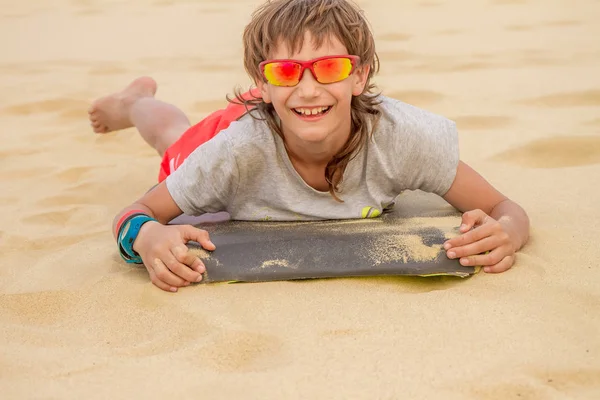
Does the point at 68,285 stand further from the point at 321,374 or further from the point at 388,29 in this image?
the point at 388,29

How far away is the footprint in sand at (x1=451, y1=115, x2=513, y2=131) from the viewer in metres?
3.64

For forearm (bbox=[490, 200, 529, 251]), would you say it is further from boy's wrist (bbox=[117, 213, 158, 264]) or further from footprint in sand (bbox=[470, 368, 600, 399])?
boy's wrist (bbox=[117, 213, 158, 264])

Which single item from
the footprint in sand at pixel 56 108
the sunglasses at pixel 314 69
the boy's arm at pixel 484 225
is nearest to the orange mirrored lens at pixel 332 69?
the sunglasses at pixel 314 69

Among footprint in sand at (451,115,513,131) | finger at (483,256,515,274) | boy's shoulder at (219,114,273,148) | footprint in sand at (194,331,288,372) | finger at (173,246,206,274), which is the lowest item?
footprint in sand at (451,115,513,131)

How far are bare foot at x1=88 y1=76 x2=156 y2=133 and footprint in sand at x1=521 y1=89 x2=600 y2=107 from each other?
1.84 meters

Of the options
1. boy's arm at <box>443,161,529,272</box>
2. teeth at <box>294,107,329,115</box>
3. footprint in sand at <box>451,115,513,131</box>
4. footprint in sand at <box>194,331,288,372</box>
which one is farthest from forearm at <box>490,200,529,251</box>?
footprint in sand at <box>451,115,513,131</box>

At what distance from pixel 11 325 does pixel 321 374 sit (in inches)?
32.2

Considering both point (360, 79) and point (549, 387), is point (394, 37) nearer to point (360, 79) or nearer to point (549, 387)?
point (360, 79)

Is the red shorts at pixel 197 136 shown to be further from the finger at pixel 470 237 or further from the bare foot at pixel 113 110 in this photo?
the finger at pixel 470 237

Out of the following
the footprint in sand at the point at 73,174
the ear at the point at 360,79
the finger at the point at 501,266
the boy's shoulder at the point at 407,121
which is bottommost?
the footprint in sand at the point at 73,174

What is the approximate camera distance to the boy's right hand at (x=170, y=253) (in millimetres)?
2194

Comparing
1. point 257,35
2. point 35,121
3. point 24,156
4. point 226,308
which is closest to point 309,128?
point 257,35

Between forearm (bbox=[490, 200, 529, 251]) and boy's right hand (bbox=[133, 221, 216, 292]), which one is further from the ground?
forearm (bbox=[490, 200, 529, 251])

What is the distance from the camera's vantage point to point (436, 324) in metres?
1.86
